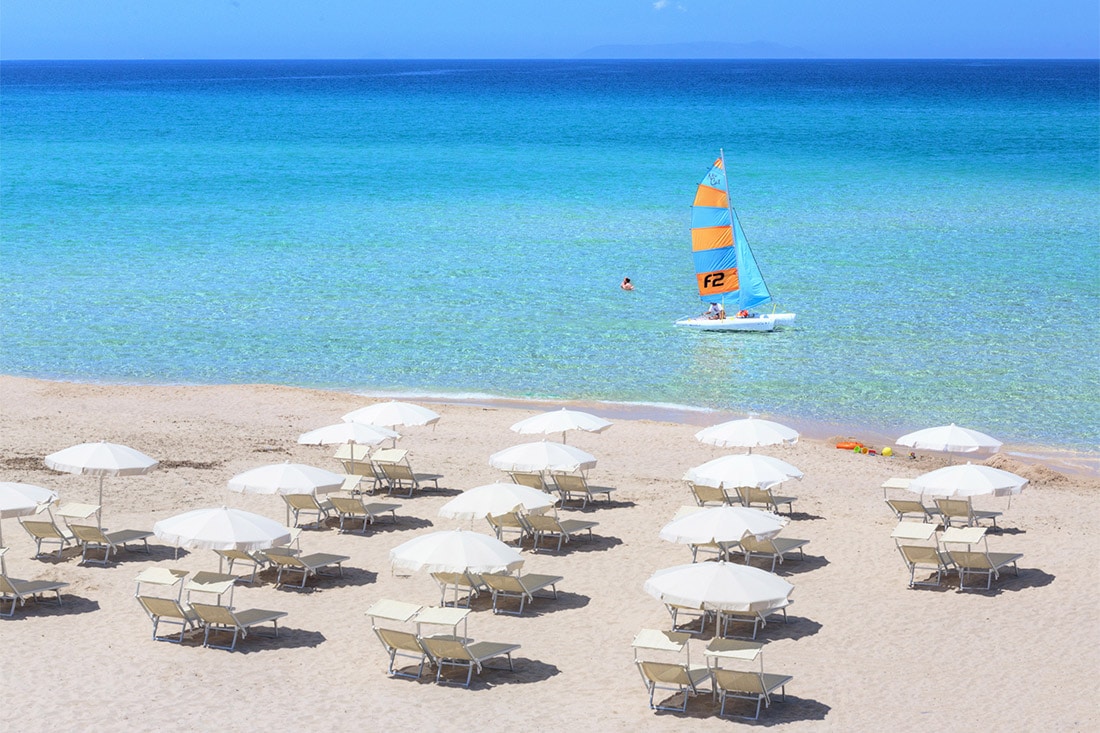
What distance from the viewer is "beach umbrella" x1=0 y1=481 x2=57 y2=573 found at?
14750 millimetres

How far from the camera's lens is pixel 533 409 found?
26.2 meters

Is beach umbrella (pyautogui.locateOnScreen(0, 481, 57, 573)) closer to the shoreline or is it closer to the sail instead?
the shoreline

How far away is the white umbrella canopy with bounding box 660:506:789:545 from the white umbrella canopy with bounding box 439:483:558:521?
1869mm

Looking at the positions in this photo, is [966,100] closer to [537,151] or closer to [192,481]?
[537,151]

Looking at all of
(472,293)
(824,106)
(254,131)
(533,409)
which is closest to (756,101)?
(824,106)

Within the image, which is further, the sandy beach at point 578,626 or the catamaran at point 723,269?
the catamaran at point 723,269

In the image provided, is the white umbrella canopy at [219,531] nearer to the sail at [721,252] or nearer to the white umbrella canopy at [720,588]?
the white umbrella canopy at [720,588]

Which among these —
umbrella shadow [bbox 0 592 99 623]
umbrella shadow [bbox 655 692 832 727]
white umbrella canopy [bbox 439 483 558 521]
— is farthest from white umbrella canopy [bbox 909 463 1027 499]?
umbrella shadow [bbox 0 592 99 623]

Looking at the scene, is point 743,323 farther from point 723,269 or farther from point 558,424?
point 558,424

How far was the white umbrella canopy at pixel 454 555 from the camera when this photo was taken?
45.3ft

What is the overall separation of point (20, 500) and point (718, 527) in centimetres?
790

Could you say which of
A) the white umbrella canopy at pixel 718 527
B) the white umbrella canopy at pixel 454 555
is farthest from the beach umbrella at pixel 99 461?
the white umbrella canopy at pixel 718 527

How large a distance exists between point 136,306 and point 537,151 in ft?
156

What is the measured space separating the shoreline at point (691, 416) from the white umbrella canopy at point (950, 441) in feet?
12.2
